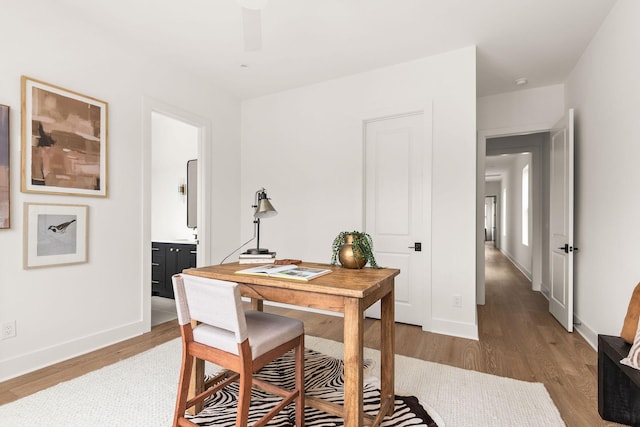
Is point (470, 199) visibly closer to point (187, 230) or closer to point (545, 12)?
point (545, 12)

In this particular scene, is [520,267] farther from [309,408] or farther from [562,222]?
[309,408]

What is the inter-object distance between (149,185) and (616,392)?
3.81m

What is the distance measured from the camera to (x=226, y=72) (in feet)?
12.1

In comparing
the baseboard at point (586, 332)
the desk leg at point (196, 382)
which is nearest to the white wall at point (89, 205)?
the desk leg at point (196, 382)

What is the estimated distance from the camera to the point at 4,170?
224 centimetres

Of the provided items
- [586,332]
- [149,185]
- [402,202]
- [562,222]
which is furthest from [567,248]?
[149,185]

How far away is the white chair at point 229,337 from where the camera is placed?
1.40 metres

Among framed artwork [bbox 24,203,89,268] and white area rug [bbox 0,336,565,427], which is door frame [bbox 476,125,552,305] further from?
framed artwork [bbox 24,203,89,268]

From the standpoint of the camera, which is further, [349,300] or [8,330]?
[8,330]

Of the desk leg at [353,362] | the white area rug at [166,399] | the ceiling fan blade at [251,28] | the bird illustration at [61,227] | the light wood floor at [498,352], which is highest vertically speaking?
the ceiling fan blade at [251,28]

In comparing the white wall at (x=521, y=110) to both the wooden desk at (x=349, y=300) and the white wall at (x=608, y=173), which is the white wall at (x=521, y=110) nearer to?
the white wall at (x=608, y=173)

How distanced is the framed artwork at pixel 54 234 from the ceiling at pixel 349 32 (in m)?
1.57

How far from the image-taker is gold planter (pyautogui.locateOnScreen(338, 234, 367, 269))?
184 centimetres

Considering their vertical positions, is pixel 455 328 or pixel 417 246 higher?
pixel 417 246
